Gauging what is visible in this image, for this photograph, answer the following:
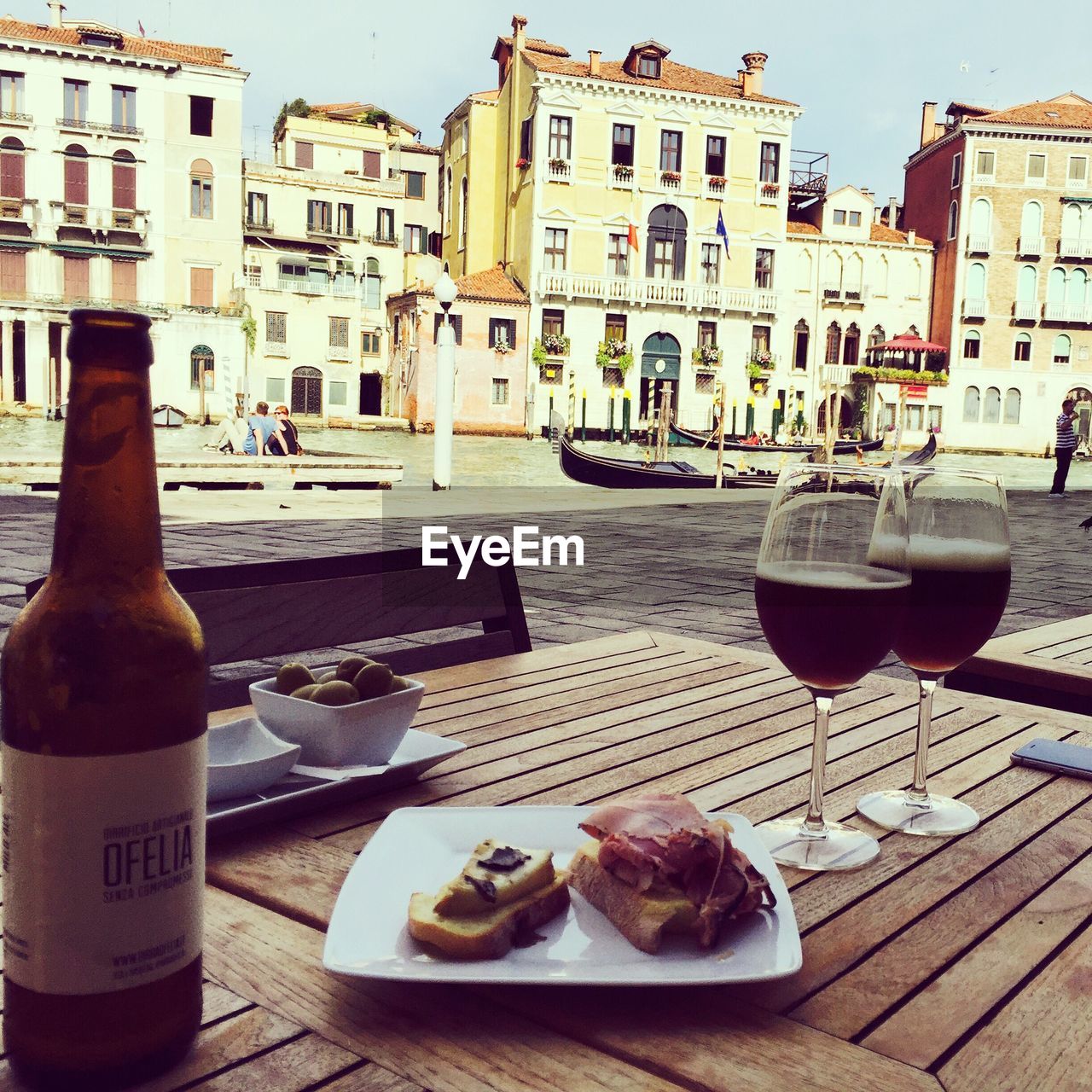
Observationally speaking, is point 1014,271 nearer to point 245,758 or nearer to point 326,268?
point 326,268

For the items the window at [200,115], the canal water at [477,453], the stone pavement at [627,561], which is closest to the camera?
the stone pavement at [627,561]

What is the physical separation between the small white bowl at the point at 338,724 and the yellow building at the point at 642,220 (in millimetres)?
31826

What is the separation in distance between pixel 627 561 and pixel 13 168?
31.6m

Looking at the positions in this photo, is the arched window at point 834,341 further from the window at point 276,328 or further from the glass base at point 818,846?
the glass base at point 818,846

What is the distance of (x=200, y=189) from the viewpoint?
110 ft

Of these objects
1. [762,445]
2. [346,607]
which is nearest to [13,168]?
[762,445]

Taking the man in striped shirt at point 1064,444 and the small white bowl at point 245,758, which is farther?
the man in striped shirt at point 1064,444

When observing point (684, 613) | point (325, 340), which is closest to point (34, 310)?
point (325, 340)

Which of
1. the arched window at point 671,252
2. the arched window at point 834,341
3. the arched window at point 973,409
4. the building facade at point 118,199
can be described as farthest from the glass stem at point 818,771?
the arched window at point 973,409

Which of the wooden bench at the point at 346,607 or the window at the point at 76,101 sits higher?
the window at the point at 76,101

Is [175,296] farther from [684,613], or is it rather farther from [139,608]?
[139,608]

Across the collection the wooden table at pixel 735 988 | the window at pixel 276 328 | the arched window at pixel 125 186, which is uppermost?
the arched window at pixel 125 186

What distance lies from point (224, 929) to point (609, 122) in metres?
33.7

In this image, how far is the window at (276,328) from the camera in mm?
34531
